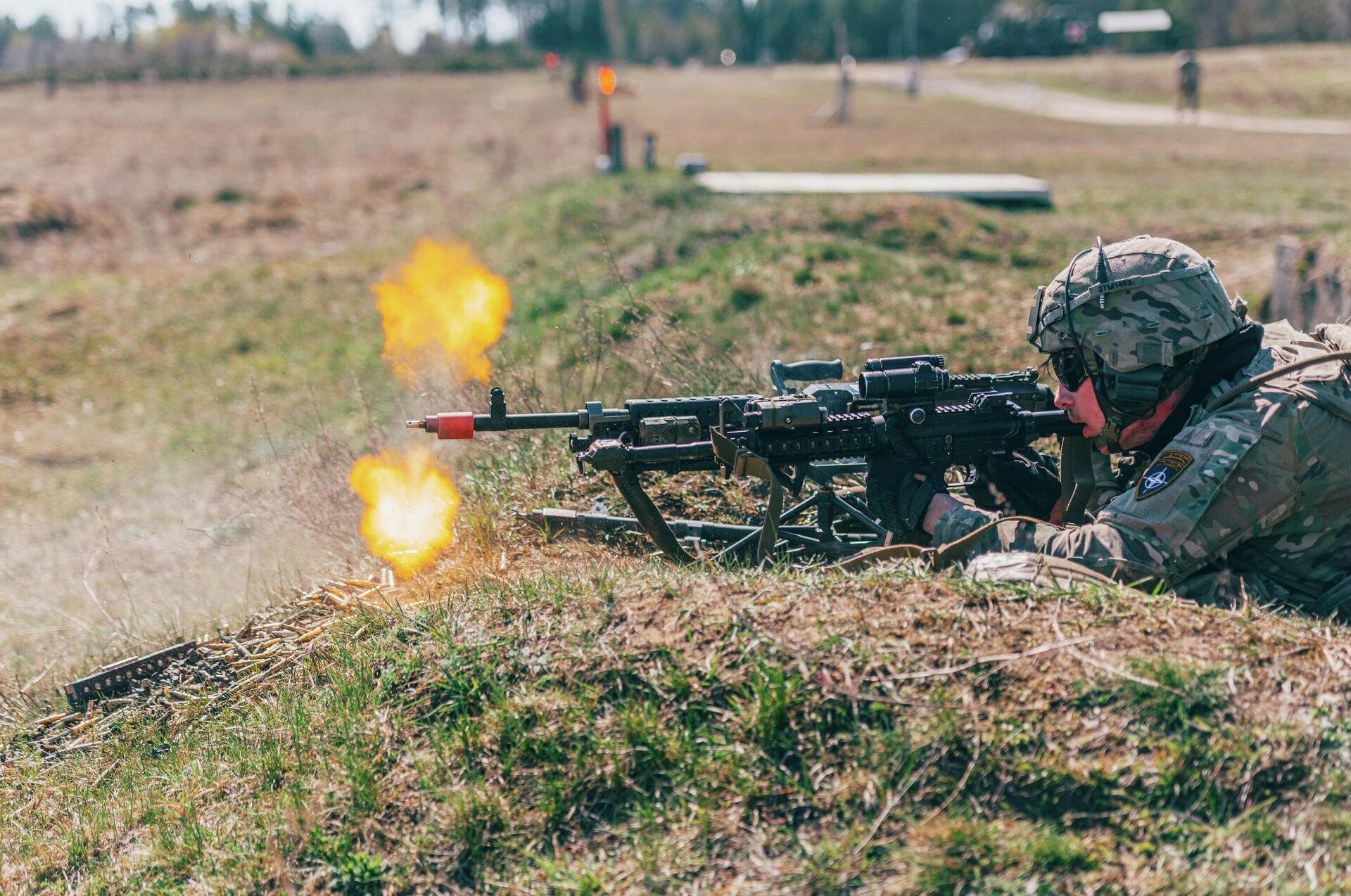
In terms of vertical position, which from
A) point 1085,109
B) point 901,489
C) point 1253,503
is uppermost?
point 1085,109

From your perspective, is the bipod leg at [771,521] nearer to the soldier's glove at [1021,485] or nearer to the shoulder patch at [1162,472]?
the soldier's glove at [1021,485]

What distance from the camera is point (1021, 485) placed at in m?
5.49

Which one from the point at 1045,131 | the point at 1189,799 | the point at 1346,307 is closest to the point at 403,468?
the point at 1189,799

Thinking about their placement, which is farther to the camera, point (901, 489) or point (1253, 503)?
point (901, 489)

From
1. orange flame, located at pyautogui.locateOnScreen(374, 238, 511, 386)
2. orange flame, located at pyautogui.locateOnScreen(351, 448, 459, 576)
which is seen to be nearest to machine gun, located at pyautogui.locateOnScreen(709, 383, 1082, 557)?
orange flame, located at pyautogui.locateOnScreen(351, 448, 459, 576)

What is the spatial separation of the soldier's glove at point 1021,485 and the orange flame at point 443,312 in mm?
3678

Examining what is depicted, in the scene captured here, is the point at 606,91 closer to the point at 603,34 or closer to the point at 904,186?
the point at 904,186

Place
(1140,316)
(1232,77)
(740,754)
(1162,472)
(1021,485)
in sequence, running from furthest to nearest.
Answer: (1232,77) → (1021,485) → (1140,316) → (1162,472) → (740,754)

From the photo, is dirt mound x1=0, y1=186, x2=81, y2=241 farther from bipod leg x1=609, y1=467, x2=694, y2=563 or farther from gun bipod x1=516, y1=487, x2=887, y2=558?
bipod leg x1=609, y1=467, x2=694, y2=563

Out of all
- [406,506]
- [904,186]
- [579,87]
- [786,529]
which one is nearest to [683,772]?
[786,529]

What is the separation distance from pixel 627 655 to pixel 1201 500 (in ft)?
7.36

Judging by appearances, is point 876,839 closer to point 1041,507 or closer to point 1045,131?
point 1041,507

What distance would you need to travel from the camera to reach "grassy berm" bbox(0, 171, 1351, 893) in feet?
11.0

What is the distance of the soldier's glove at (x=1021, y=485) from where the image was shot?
5430 millimetres
